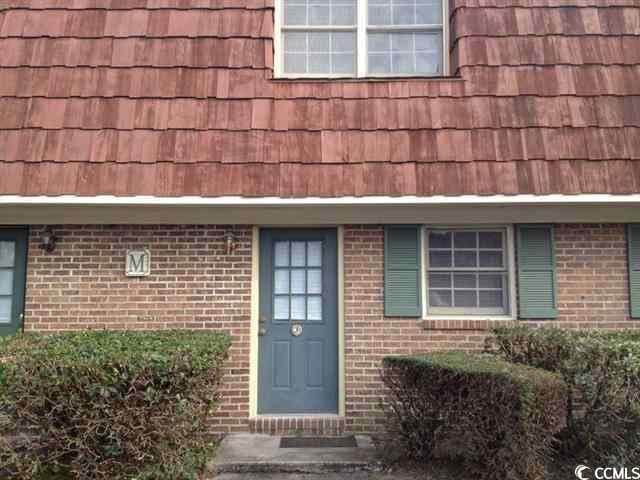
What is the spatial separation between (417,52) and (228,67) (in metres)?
2.31

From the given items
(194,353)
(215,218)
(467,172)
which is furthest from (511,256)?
(194,353)

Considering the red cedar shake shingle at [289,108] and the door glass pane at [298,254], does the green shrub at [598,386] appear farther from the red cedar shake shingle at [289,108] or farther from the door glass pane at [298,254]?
the door glass pane at [298,254]

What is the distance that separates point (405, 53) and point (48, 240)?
456 cm

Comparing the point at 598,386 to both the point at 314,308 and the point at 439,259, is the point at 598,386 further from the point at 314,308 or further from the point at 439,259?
the point at 314,308

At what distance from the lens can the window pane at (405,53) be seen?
678 cm

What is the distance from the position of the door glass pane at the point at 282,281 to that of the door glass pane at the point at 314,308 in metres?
0.28

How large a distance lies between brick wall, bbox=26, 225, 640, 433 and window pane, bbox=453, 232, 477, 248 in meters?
0.86

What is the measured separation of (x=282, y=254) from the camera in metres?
6.27

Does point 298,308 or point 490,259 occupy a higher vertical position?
point 490,259

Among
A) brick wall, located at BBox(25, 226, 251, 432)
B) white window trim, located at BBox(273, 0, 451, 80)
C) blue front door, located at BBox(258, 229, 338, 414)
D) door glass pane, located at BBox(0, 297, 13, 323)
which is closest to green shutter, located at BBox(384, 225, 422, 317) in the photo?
blue front door, located at BBox(258, 229, 338, 414)

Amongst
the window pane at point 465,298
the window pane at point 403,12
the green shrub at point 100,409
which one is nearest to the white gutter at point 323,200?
the window pane at point 465,298

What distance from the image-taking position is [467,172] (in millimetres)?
5660

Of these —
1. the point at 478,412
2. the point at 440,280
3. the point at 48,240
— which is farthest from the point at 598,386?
the point at 48,240

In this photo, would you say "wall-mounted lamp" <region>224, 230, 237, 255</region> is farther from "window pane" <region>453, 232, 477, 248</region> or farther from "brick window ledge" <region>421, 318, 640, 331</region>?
"window pane" <region>453, 232, 477, 248</region>
